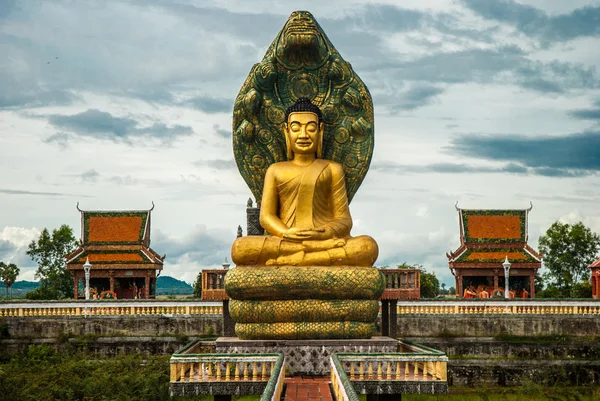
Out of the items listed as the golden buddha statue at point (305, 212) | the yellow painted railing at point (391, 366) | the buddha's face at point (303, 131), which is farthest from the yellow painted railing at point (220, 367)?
the buddha's face at point (303, 131)

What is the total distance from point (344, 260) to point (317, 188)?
164 centimetres

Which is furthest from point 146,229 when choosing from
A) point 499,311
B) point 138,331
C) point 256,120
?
point 256,120

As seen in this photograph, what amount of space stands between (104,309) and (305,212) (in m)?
10.4

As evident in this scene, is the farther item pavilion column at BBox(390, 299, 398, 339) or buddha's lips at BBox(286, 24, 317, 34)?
pavilion column at BBox(390, 299, 398, 339)

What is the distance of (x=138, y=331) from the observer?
940 inches

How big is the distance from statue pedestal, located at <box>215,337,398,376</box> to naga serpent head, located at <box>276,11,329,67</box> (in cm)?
589

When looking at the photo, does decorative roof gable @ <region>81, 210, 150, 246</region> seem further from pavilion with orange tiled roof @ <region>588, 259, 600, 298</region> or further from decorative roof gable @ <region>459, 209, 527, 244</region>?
pavilion with orange tiled roof @ <region>588, 259, 600, 298</region>

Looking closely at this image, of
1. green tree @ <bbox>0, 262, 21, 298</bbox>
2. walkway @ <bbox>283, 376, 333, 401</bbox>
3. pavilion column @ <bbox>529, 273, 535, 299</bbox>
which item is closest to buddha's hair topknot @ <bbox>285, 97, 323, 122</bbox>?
walkway @ <bbox>283, 376, 333, 401</bbox>

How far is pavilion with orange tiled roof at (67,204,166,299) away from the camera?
35594 millimetres

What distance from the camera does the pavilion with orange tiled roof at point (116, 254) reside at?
3559 cm

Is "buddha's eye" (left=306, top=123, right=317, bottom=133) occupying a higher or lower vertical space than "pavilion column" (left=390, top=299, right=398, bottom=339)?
higher

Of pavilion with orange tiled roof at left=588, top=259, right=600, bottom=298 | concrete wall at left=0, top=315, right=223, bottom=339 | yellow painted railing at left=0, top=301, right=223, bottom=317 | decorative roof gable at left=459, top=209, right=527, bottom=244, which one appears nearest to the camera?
concrete wall at left=0, top=315, right=223, bottom=339

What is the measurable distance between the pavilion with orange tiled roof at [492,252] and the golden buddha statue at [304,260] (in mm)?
20028

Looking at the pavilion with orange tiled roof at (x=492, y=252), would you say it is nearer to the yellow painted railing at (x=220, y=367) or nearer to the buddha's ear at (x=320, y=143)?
the buddha's ear at (x=320, y=143)
